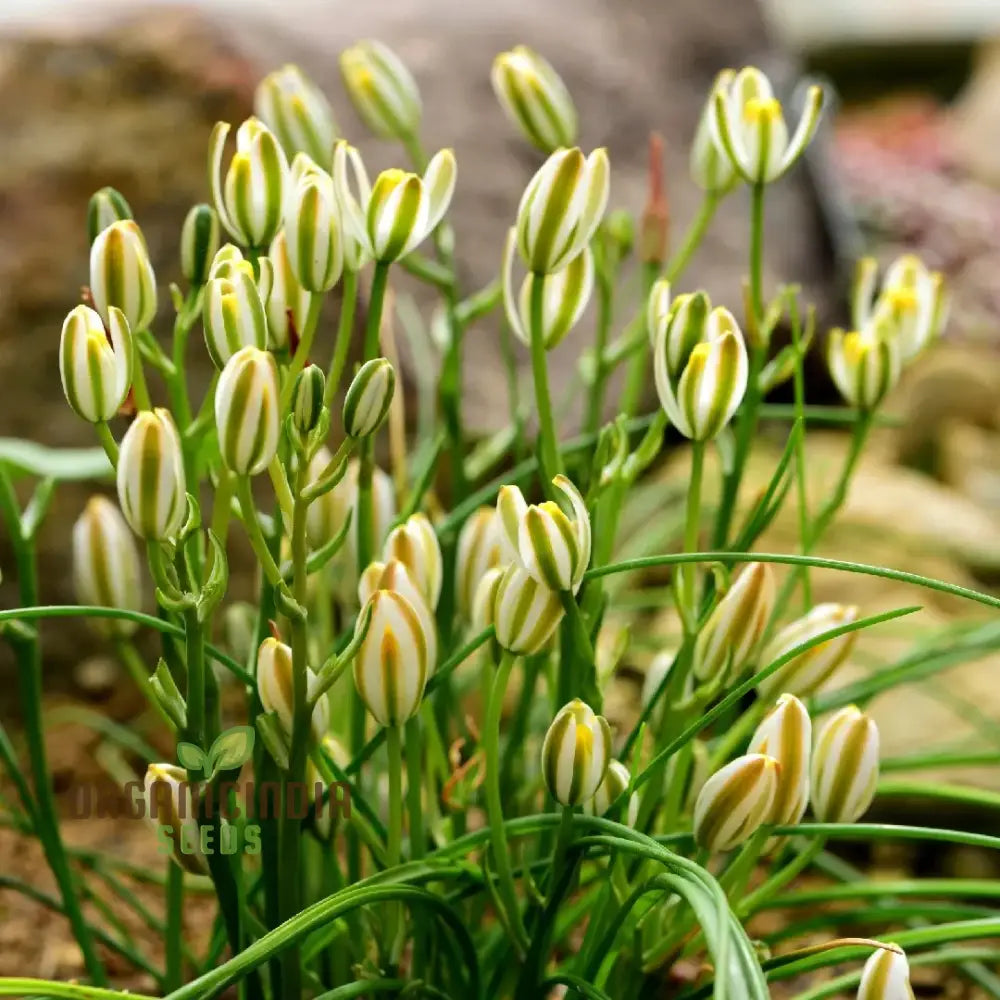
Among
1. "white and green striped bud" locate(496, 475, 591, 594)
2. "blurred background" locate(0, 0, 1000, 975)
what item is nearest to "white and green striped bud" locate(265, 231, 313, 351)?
"white and green striped bud" locate(496, 475, 591, 594)

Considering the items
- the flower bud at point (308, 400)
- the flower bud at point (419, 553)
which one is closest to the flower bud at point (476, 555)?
the flower bud at point (419, 553)

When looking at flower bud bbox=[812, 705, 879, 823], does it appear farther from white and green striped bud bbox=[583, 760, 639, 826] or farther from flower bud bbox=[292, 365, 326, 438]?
flower bud bbox=[292, 365, 326, 438]

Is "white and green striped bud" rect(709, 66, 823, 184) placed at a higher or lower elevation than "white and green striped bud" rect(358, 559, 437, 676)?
higher

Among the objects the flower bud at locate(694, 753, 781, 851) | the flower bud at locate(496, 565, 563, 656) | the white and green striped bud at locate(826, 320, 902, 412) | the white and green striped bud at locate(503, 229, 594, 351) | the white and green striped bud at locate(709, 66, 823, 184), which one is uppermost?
the white and green striped bud at locate(709, 66, 823, 184)

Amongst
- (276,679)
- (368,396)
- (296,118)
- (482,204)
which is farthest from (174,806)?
(482,204)

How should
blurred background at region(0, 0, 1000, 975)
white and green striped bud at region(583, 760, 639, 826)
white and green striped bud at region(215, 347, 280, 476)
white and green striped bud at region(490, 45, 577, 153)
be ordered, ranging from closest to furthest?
white and green striped bud at region(215, 347, 280, 476)
white and green striped bud at region(583, 760, 639, 826)
white and green striped bud at region(490, 45, 577, 153)
blurred background at region(0, 0, 1000, 975)

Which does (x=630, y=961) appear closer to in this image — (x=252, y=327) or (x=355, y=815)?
(x=355, y=815)
